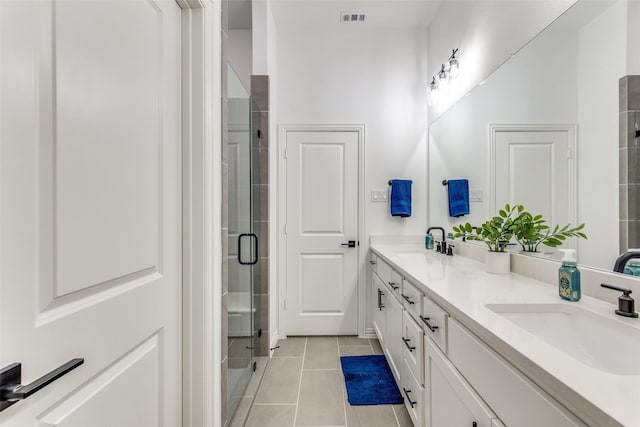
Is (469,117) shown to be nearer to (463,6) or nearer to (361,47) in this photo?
(463,6)

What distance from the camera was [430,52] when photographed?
294cm

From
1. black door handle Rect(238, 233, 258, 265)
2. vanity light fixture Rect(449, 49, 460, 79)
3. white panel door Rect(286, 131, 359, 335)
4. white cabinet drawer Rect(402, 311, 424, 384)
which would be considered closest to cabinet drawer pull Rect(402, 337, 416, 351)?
white cabinet drawer Rect(402, 311, 424, 384)

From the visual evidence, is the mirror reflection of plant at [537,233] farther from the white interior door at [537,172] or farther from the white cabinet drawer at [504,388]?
the white cabinet drawer at [504,388]

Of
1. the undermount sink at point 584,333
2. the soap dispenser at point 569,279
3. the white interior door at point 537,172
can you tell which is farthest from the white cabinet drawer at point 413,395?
the white interior door at point 537,172

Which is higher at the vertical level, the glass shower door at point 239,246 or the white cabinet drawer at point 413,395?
the glass shower door at point 239,246

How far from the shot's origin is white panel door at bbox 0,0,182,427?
1.95 ft

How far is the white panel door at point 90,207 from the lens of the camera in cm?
59

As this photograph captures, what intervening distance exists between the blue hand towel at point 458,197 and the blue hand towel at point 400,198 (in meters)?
0.41

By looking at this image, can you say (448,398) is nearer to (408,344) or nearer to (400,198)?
(408,344)

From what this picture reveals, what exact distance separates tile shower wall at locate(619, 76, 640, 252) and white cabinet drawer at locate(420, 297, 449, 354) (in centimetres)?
68

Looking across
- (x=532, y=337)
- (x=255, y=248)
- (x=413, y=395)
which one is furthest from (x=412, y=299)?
(x=255, y=248)

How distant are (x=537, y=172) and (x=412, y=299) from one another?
2.96 ft

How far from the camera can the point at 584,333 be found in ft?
3.30

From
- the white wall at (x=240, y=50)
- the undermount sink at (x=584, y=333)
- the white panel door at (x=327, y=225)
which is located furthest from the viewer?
the white wall at (x=240, y=50)
